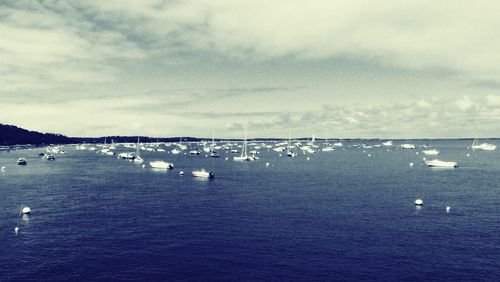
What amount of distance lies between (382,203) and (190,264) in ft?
245

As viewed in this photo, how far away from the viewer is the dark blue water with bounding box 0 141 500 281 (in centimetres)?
6431

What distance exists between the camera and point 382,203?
4742 inches

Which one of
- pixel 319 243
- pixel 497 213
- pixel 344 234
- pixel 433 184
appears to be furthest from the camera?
pixel 433 184

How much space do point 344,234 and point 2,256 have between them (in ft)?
221

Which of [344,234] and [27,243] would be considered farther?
[344,234]

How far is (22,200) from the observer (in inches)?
4889

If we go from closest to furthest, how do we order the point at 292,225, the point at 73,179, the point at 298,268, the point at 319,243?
the point at 298,268 < the point at 319,243 < the point at 292,225 < the point at 73,179

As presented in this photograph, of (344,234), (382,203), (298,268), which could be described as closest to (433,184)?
(382,203)

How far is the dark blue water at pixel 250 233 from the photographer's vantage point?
211 ft

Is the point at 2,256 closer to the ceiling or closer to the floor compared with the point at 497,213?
closer to the floor

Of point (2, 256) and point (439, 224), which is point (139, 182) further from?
point (439, 224)

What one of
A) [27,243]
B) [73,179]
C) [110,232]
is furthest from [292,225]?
[73,179]

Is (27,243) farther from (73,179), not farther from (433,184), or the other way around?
(433,184)

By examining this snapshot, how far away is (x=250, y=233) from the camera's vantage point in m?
85.4
